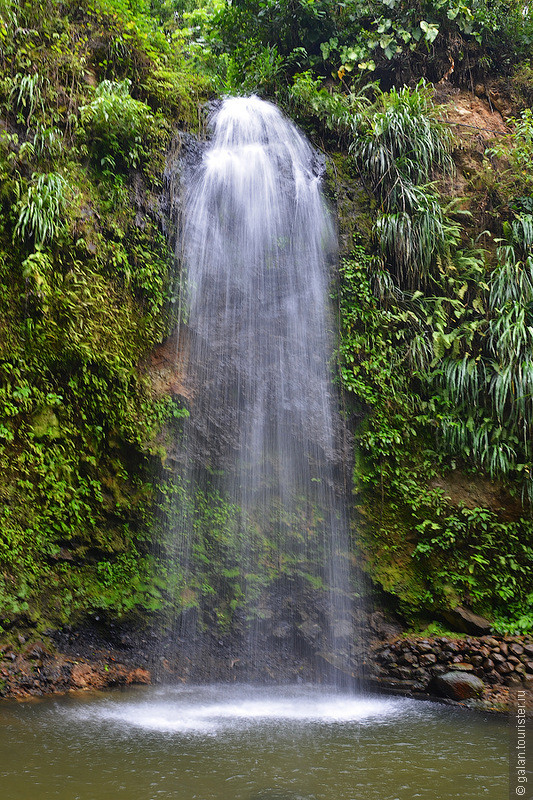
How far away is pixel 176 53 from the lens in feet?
25.3

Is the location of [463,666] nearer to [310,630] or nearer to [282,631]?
[310,630]

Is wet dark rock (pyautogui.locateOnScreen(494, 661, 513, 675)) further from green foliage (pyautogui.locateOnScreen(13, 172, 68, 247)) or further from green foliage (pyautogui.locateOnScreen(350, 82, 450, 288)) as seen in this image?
green foliage (pyautogui.locateOnScreen(13, 172, 68, 247))

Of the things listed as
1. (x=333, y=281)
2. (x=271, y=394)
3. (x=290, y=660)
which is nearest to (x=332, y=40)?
(x=333, y=281)

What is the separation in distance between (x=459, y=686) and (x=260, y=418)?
3.47 m

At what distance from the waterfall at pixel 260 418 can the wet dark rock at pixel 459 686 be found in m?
1.08

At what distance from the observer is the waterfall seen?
5.79 metres

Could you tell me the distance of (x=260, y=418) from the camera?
246 inches

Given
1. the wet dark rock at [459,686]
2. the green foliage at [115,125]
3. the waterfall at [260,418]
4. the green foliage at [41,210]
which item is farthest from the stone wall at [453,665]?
the green foliage at [115,125]

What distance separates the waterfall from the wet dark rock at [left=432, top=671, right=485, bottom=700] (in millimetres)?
1079

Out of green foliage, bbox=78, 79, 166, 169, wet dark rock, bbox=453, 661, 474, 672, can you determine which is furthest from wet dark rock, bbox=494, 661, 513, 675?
green foliage, bbox=78, 79, 166, 169

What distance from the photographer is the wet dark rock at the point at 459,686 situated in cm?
486

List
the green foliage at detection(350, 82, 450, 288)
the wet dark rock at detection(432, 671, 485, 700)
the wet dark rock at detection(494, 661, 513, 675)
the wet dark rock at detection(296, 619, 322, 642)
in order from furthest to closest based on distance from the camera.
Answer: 1. the green foliage at detection(350, 82, 450, 288)
2. the wet dark rock at detection(296, 619, 322, 642)
3. the wet dark rock at detection(494, 661, 513, 675)
4. the wet dark rock at detection(432, 671, 485, 700)

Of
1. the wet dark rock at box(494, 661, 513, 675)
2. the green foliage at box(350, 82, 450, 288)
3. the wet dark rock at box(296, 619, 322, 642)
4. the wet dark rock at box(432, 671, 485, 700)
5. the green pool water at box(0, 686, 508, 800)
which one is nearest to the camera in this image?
the green pool water at box(0, 686, 508, 800)

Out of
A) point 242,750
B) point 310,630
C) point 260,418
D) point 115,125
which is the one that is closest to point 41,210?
point 115,125
